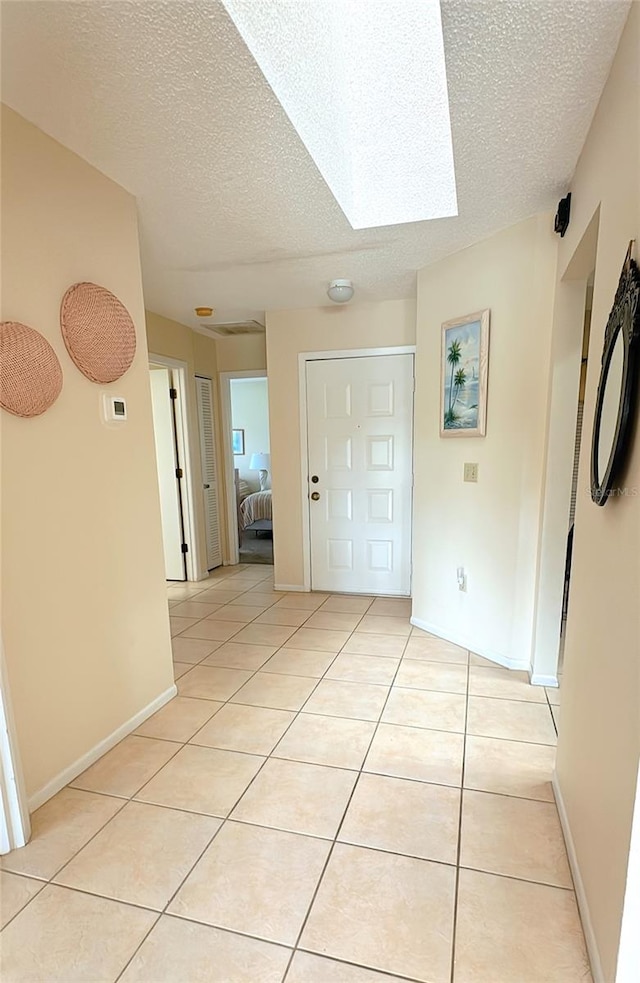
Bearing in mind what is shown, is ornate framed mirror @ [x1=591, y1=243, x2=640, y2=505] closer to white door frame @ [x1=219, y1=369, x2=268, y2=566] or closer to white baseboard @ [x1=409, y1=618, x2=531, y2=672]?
white baseboard @ [x1=409, y1=618, x2=531, y2=672]

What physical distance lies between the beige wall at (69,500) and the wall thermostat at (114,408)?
0.12ft

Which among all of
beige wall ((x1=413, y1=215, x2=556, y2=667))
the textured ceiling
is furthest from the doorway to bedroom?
the textured ceiling

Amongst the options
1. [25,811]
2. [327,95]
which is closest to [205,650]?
[25,811]

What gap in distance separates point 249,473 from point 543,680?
19.8 ft

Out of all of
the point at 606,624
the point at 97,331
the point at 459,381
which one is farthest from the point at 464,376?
the point at 97,331

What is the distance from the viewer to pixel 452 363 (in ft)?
8.79

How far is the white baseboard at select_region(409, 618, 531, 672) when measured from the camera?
8.18 feet

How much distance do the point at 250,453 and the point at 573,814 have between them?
7247 millimetres

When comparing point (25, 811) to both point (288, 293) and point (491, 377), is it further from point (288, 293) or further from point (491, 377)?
point (288, 293)

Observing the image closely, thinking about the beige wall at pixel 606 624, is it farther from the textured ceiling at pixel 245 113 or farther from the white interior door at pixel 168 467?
the white interior door at pixel 168 467

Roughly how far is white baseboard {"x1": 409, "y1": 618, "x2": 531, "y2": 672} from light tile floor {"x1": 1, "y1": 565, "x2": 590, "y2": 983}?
0.27 feet

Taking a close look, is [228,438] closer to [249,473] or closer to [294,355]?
[294,355]

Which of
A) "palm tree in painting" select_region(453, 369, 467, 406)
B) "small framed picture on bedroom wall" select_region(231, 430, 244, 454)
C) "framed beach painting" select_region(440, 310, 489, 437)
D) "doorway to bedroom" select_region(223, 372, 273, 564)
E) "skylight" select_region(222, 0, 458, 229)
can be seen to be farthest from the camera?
"small framed picture on bedroom wall" select_region(231, 430, 244, 454)

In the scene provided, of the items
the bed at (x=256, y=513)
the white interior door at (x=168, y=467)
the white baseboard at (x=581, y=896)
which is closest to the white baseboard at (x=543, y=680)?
the white baseboard at (x=581, y=896)
